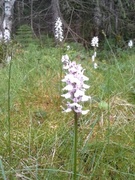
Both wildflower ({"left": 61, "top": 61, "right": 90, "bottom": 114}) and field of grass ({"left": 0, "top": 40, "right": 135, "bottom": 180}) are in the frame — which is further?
field of grass ({"left": 0, "top": 40, "right": 135, "bottom": 180})

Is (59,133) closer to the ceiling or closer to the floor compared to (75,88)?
closer to the floor

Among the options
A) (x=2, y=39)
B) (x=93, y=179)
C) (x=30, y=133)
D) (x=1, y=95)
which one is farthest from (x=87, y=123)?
(x=2, y=39)

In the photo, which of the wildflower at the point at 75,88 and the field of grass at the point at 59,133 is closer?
the wildflower at the point at 75,88

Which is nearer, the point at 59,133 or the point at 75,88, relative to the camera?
the point at 75,88

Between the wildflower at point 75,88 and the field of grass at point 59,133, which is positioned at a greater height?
the wildflower at point 75,88

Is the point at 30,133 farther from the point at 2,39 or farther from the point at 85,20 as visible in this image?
the point at 85,20

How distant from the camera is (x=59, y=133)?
2.05 meters

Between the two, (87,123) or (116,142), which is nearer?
(116,142)

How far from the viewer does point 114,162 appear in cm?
179

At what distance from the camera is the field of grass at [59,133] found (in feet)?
5.48

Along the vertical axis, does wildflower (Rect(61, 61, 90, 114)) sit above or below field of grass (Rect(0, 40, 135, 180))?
above

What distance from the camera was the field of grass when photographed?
167 cm

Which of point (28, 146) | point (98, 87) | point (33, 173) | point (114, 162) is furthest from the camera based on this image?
point (98, 87)

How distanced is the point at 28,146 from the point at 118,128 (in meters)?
Result: 0.54
